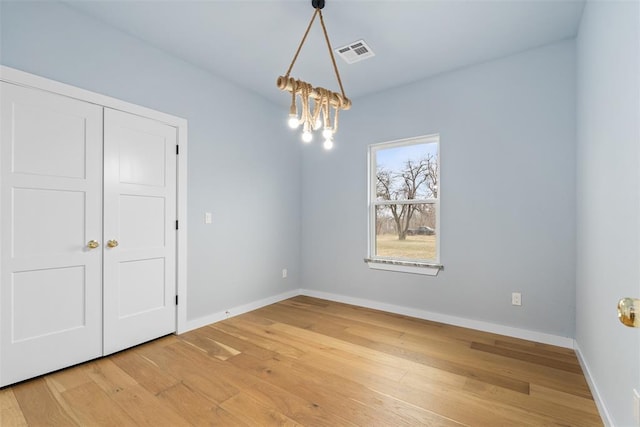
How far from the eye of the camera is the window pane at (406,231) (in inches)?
136

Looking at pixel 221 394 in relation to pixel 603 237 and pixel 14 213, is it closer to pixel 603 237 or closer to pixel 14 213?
pixel 14 213

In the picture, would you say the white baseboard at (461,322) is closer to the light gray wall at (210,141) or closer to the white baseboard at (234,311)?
the white baseboard at (234,311)

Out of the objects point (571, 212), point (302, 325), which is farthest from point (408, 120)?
point (302, 325)

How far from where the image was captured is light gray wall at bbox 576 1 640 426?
51.9 inches

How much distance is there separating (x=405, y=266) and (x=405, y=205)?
0.73 m

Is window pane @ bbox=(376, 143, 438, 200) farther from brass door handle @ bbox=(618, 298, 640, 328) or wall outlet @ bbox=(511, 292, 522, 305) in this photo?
brass door handle @ bbox=(618, 298, 640, 328)

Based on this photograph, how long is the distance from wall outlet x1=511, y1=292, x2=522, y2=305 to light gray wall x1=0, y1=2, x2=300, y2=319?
2704mm

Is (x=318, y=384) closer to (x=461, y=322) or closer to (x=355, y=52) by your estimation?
(x=461, y=322)

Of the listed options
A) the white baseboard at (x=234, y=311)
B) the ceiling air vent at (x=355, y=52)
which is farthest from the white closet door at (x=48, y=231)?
the ceiling air vent at (x=355, y=52)

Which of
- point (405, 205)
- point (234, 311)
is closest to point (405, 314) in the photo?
point (405, 205)

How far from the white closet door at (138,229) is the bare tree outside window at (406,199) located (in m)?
2.36

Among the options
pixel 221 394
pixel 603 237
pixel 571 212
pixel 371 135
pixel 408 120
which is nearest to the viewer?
pixel 603 237

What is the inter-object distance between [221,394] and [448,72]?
362 cm

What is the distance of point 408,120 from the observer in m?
3.55
